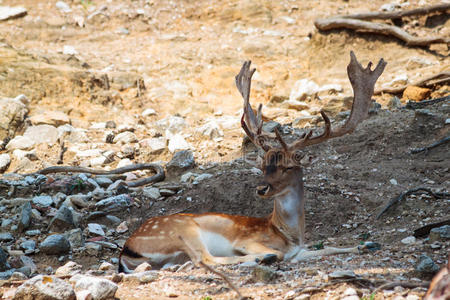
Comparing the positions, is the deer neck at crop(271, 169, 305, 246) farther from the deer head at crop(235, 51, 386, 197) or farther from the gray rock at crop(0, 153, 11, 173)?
the gray rock at crop(0, 153, 11, 173)

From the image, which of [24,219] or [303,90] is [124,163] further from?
[303,90]

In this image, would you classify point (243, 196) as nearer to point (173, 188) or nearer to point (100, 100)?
point (173, 188)

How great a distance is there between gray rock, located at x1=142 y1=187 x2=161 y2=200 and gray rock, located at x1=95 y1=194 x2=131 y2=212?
0.28 meters

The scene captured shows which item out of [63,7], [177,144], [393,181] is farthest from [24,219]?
[63,7]

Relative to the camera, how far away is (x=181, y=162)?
28.6 ft

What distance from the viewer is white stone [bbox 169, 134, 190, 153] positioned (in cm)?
975

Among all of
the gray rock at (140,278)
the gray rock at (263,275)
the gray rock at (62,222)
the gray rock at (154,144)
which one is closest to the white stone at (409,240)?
the gray rock at (263,275)

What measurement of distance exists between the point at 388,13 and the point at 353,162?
19.4 ft

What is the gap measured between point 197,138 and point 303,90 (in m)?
2.94

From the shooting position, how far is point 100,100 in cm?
1173

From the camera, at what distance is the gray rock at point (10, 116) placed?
10.3m

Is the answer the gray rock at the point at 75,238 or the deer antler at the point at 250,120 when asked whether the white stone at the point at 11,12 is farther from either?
the deer antler at the point at 250,120

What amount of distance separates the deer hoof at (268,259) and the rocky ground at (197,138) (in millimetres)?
347

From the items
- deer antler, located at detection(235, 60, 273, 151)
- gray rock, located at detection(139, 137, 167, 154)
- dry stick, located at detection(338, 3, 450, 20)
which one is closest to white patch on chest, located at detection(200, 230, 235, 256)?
deer antler, located at detection(235, 60, 273, 151)
